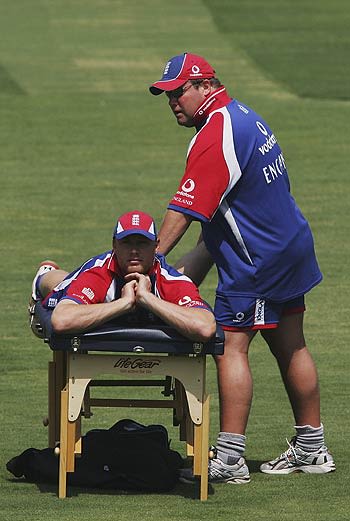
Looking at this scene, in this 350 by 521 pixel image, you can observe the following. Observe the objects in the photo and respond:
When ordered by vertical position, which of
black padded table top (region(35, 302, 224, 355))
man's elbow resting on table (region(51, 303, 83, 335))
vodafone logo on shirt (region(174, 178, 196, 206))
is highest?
vodafone logo on shirt (region(174, 178, 196, 206))

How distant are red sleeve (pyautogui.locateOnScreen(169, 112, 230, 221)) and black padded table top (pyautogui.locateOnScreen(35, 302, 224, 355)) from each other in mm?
717

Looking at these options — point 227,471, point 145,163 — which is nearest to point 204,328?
point 227,471

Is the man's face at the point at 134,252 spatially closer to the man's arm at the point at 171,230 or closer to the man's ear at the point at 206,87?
the man's arm at the point at 171,230

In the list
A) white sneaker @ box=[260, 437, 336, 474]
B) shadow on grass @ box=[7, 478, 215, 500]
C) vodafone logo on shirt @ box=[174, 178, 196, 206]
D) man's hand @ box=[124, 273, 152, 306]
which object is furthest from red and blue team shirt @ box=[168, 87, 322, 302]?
shadow on grass @ box=[7, 478, 215, 500]

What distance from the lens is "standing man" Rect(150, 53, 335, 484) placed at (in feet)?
26.6

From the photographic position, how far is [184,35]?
26.8 meters

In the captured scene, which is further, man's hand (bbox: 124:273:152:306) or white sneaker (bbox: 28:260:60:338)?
white sneaker (bbox: 28:260:60:338)

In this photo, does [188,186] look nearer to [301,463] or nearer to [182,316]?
[182,316]

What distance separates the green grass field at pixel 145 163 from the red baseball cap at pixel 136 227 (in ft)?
4.06

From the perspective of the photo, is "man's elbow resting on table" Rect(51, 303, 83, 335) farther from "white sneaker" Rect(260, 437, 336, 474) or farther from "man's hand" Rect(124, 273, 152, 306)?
"white sneaker" Rect(260, 437, 336, 474)

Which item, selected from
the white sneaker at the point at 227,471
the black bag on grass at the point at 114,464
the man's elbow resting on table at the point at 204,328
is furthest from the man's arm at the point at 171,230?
the white sneaker at the point at 227,471

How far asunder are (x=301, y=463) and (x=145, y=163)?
11921 millimetres

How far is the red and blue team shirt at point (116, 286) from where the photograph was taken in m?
7.75

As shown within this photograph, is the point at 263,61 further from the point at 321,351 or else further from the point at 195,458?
the point at 195,458
